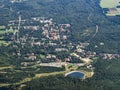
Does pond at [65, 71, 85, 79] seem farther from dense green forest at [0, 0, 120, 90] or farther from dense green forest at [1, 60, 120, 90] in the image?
dense green forest at [1, 60, 120, 90]

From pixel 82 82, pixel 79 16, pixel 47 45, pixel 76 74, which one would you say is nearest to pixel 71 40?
pixel 47 45

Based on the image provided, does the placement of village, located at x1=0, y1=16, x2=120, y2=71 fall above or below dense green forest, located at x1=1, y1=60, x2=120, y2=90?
above

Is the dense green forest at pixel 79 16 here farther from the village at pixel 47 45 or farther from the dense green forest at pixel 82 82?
the dense green forest at pixel 82 82

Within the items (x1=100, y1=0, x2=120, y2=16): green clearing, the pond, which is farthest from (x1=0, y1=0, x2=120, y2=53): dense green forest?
the pond

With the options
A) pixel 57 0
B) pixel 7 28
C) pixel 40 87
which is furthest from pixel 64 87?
pixel 57 0

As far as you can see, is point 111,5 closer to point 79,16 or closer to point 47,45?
point 79,16

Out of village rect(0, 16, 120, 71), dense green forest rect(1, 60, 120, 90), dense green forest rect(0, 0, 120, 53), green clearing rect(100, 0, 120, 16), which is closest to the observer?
dense green forest rect(1, 60, 120, 90)

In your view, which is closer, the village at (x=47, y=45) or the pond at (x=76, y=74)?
the pond at (x=76, y=74)

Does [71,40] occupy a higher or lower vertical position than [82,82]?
higher

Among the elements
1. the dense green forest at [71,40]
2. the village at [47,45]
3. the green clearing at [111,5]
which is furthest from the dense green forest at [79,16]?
the village at [47,45]

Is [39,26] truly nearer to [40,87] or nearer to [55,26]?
[55,26]

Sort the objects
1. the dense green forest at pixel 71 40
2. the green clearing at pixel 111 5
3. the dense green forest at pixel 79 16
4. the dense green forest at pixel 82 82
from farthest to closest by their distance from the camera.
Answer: the green clearing at pixel 111 5
the dense green forest at pixel 79 16
the dense green forest at pixel 71 40
the dense green forest at pixel 82 82
